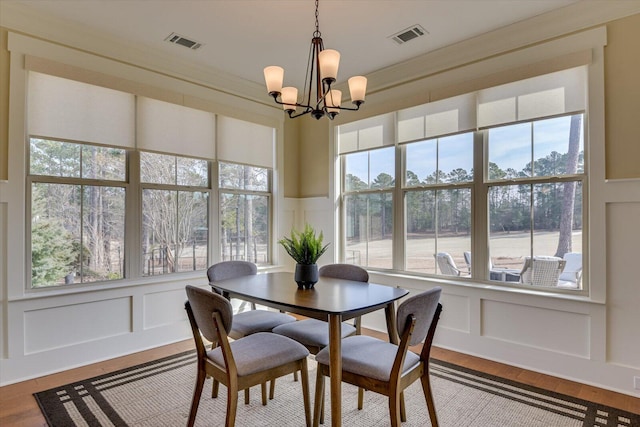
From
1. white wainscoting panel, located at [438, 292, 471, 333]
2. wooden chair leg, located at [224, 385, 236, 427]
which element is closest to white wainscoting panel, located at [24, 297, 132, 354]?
wooden chair leg, located at [224, 385, 236, 427]

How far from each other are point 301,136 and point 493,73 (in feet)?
8.35

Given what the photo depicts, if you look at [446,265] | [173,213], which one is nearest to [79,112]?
[173,213]

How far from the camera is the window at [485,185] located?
292cm

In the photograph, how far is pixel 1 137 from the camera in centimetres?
276

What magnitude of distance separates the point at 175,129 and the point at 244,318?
217 cm

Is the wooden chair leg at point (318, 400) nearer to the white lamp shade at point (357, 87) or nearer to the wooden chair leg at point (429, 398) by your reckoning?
the wooden chair leg at point (429, 398)

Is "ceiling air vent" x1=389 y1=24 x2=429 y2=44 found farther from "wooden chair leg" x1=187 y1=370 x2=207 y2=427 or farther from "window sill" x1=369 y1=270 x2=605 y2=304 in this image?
"wooden chair leg" x1=187 y1=370 x2=207 y2=427

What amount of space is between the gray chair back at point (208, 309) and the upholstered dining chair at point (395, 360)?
62 cm

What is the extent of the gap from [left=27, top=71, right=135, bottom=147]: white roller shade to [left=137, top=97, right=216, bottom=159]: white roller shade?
0.11 meters

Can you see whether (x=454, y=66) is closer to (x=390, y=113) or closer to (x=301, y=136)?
(x=390, y=113)

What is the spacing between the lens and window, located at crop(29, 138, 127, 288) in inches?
117

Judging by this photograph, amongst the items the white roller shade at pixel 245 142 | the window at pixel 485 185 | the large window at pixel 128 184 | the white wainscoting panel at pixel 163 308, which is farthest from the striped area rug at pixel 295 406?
the white roller shade at pixel 245 142

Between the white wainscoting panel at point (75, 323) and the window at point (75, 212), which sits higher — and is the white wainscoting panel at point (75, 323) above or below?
below

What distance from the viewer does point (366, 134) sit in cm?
424
